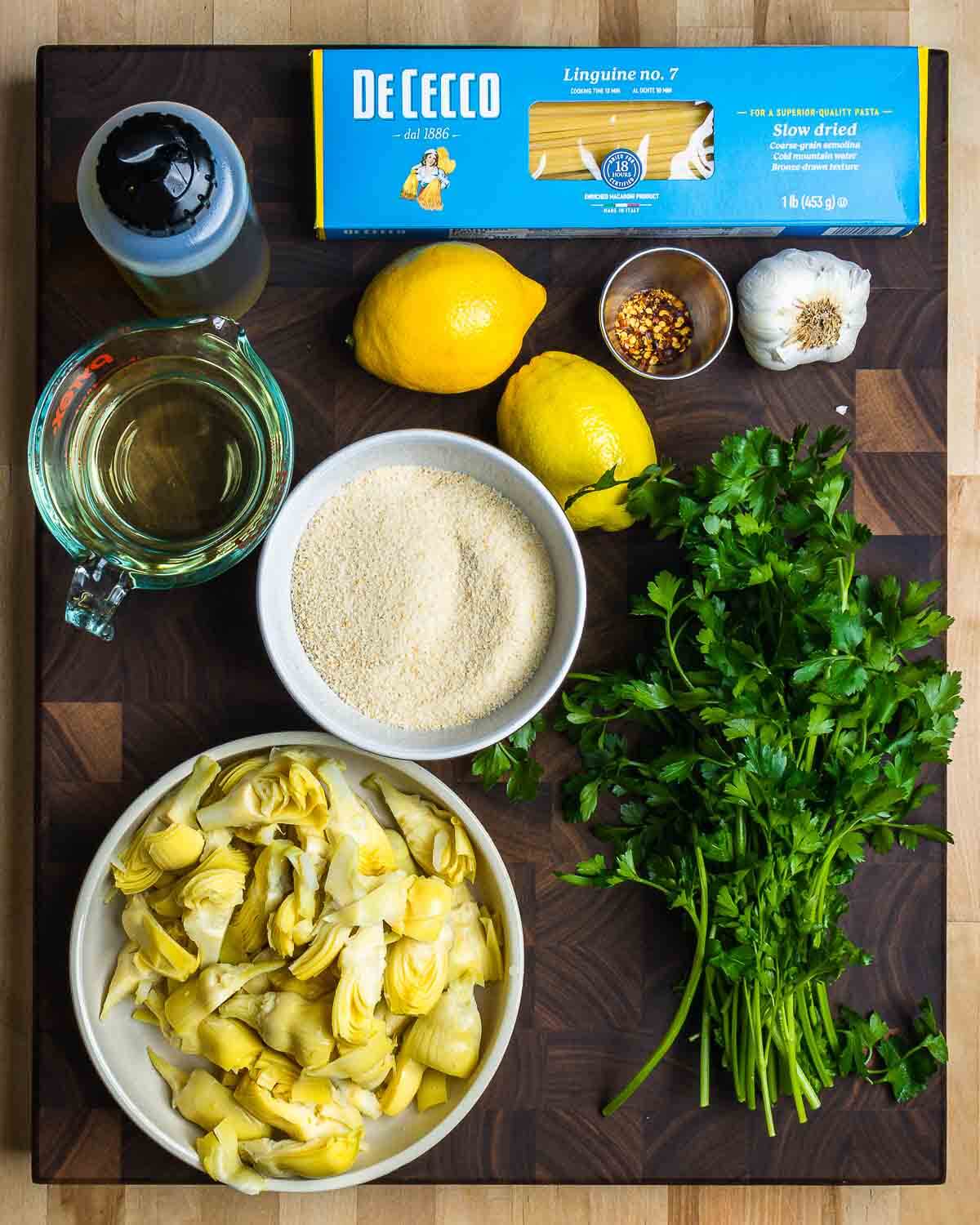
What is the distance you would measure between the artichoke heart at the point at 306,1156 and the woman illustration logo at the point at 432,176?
0.81m

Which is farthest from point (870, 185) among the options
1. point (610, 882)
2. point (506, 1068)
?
point (506, 1068)

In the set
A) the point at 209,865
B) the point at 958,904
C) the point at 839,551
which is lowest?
the point at 958,904

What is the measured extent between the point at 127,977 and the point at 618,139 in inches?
33.5

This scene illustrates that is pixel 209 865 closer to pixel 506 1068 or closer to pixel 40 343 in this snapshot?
pixel 506 1068

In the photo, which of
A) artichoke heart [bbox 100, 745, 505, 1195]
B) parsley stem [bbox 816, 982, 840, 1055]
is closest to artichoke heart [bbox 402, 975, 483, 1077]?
artichoke heart [bbox 100, 745, 505, 1195]

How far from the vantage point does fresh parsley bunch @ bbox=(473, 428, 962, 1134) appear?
0.92m

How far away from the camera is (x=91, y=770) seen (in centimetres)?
103

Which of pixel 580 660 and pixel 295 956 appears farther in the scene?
pixel 580 660

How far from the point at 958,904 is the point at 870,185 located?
71cm

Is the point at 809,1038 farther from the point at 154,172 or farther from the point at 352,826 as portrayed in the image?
the point at 154,172

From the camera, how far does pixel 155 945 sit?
93 centimetres

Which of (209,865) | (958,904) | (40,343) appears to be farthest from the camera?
(958,904)

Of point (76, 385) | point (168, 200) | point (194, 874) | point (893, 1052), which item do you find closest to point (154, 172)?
point (168, 200)

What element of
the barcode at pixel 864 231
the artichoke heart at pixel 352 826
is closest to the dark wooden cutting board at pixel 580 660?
the barcode at pixel 864 231
